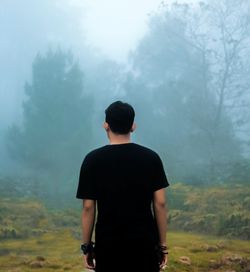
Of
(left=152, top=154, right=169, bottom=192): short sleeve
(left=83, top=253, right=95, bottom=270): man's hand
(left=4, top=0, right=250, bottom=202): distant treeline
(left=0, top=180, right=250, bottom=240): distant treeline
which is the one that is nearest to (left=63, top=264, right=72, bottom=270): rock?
(left=0, top=180, right=250, bottom=240): distant treeline

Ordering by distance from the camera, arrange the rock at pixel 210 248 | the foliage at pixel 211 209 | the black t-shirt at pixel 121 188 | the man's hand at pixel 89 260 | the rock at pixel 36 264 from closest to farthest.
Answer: the black t-shirt at pixel 121 188
the man's hand at pixel 89 260
the rock at pixel 36 264
the rock at pixel 210 248
the foliage at pixel 211 209

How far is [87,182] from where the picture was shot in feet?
6.40

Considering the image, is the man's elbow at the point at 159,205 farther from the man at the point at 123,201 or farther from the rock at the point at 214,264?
the rock at the point at 214,264

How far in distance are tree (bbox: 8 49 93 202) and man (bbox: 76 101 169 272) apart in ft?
16.4

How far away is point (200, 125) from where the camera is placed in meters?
7.60

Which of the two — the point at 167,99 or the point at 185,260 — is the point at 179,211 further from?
the point at 167,99

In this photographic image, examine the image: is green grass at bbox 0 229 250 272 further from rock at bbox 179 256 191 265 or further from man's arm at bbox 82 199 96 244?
man's arm at bbox 82 199 96 244

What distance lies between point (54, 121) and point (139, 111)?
1.48 m

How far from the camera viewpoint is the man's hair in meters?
2.00

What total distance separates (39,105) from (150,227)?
18.0 ft

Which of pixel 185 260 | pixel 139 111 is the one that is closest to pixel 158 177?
pixel 185 260

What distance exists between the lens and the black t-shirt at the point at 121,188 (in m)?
1.91

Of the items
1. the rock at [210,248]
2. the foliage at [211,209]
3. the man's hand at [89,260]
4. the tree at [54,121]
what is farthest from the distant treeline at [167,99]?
the man's hand at [89,260]

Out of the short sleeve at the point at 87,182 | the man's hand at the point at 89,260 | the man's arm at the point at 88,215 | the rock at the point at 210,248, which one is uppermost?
the short sleeve at the point at 87,182
